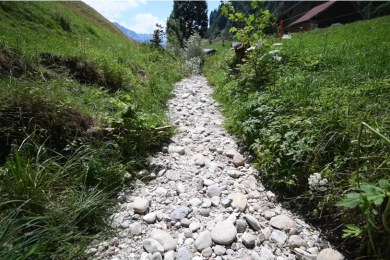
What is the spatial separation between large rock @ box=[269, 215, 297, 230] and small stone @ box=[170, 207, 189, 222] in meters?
0.89

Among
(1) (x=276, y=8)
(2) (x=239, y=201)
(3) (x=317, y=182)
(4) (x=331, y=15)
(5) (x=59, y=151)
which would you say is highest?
(1) (x=276, y=8)

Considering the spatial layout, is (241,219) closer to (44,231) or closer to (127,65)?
(44,231)

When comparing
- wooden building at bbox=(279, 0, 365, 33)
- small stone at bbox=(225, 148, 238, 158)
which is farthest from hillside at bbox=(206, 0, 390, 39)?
small stone at bbox=(225, 148, 238, 158)

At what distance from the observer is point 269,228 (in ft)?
7.34

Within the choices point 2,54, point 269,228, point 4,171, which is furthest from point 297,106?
point 2,54

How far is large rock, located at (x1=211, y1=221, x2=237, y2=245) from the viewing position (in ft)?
6.79

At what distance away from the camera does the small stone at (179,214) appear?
238cm

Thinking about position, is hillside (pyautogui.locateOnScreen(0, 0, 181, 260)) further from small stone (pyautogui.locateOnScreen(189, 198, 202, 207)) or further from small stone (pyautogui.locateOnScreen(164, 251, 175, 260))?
small stone (pyautogui.locateOnScreen(189, 198, 202, 207))

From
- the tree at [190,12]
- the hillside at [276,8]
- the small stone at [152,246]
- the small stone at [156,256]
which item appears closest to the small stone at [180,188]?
the small stone at [152,246]

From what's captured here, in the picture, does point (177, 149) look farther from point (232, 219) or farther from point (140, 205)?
point (232, 219)

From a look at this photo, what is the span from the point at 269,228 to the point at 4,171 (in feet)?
8.24

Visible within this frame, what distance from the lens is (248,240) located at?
6.73 feet

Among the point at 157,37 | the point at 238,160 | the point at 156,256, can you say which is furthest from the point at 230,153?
the point at 157,37

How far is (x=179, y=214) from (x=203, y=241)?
0.45m
